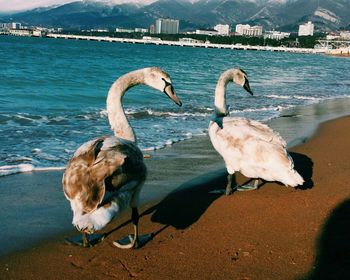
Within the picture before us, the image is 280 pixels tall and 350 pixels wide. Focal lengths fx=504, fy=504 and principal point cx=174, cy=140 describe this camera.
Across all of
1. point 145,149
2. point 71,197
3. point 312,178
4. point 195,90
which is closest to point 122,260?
point 71,197

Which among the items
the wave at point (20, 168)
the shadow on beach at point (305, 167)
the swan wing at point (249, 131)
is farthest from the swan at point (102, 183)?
the shadow on beach at point (305, 167)

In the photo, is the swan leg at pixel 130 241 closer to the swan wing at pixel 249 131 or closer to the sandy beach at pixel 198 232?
the sandy beach at pixel 198 232

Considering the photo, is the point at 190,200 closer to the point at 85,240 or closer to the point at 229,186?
the point at 229,186

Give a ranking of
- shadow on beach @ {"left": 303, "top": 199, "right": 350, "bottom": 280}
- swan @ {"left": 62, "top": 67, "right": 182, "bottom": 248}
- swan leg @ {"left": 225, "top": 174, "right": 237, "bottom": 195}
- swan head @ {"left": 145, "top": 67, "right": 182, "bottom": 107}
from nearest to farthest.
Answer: swan @ {"left": 62, "top": 67, "right": 182, "bottom": 248} < shadow on beach @ {"left": 303, "top": 199, "right": 350, "bottom": 280} < swan head @ {"left": 145, "top": 67, "right": 182, "bottom": 107} < swan leg @ {"left": 225, "top": 174, "right": 237, "bottom": 195}

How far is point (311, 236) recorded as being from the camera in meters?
5.83

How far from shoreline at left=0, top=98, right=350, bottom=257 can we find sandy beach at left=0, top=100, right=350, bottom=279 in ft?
0.06

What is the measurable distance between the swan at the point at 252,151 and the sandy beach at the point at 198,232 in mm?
371

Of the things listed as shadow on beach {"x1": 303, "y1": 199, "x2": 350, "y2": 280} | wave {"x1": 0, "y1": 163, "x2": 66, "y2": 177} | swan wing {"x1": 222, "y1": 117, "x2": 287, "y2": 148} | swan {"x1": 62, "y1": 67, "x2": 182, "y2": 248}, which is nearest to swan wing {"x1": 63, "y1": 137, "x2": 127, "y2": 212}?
swan {"x1": 62, "y1": 67, "x2": 182, "y2": 248}

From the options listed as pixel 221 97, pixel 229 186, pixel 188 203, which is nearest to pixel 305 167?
pixel 221 97

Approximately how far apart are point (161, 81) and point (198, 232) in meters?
1.96

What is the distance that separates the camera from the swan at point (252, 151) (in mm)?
7012

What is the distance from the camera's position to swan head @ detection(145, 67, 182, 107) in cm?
644

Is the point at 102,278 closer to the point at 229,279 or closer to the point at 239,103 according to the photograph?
the point at 229,279

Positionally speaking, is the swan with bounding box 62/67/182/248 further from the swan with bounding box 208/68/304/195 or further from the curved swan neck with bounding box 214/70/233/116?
the curved swan neck with bounding box 214/70/233/116
